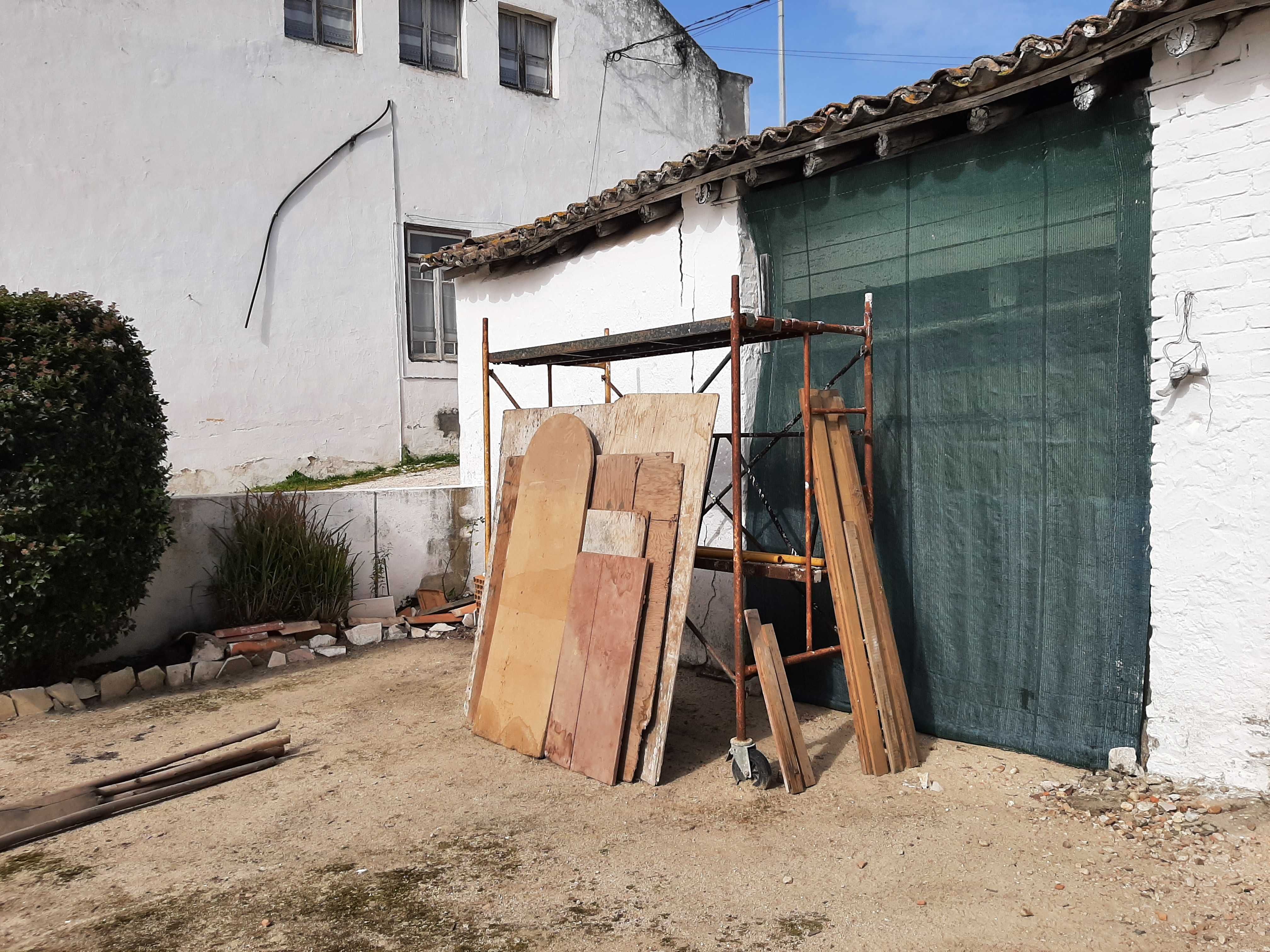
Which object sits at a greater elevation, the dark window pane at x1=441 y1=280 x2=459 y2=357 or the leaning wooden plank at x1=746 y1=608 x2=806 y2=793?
the dark window pane at x1=441 y1=280 x2=459 y2=357

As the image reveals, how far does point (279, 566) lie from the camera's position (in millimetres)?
7121

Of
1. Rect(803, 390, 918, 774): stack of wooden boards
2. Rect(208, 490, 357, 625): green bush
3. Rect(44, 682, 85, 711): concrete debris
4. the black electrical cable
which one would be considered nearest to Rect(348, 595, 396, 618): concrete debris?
Rect(208, 490, 357, 625): green bush

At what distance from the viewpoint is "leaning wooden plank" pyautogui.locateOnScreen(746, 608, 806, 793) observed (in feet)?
13.8

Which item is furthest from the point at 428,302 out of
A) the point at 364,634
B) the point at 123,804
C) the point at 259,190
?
the point at 123,804

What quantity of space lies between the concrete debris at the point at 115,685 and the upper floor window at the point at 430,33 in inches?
318

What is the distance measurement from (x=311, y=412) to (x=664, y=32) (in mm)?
7362

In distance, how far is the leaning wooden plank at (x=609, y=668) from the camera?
14.3 feet

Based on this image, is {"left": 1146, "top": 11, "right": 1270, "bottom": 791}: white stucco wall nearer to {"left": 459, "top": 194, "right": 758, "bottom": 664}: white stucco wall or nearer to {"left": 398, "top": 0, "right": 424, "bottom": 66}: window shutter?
{"left": 459, "top": 194, "right": 758, "bottom": 664}: white stucco wall

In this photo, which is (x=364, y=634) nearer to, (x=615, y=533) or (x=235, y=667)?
(x=235, y=667)

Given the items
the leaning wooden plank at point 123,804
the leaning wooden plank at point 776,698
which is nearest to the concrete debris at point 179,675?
the leaning wooden plank at point 123,804

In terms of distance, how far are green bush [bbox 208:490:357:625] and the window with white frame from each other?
414 cm

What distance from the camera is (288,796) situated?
14.2 ft

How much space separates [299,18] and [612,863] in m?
10.2

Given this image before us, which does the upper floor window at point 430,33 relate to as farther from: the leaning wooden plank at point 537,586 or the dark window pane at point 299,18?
the leaning wooden plank at point 537,586
